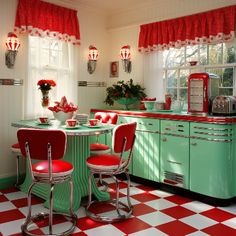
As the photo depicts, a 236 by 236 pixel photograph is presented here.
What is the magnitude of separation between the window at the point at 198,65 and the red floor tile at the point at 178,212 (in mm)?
1698

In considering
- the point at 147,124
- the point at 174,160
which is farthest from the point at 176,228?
the point at 147,124

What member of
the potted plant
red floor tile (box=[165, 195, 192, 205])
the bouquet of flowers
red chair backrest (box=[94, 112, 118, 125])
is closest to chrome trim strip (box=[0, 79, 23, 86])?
the bouquet of flowers

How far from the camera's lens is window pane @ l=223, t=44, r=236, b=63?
4211 mm

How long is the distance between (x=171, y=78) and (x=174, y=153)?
1402 millimetres

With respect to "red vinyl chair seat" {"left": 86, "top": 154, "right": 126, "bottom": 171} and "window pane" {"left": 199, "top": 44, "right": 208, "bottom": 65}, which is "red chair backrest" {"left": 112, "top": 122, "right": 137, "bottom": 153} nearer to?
"red vinyl chair seat" {"left": 86, "top": 154, "right": 126, "bottom": 171}

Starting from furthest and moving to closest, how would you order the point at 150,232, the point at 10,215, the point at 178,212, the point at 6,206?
1. the point at 6,206
2. the point at 178,212
3. the point at 10,215
4. the point at 150,232

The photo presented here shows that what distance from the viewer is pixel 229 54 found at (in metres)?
4.26

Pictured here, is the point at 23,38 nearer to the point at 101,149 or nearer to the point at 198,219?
the point at 101,149

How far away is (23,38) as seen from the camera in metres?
4.61

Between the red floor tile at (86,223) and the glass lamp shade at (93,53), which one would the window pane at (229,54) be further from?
the red floor tile at (86,223)

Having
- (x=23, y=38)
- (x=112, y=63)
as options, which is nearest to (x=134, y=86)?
(x=112, y=63)

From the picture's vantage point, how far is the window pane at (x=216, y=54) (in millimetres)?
4352

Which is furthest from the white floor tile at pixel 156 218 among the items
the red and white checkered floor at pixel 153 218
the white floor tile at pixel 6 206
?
the white floor tile at pixel 6 206

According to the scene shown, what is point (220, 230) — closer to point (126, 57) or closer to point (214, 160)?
point (214, 160)
